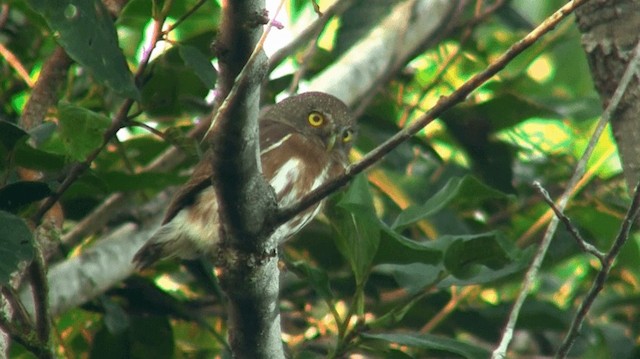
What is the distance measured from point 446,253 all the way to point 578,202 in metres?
1.30

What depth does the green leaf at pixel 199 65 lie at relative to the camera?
293 centimetres

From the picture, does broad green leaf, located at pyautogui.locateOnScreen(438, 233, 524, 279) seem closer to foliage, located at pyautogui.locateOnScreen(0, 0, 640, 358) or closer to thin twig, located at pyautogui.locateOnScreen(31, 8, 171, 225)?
foliage, located at pyautogui.locateOnScreen(0, 0, 640, 358)

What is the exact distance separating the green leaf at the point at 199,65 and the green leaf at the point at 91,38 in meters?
0.33

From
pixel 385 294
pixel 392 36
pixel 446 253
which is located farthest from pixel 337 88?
pixel 446 253

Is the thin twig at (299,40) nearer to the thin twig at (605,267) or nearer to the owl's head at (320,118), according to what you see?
the owl's head at (320,118)

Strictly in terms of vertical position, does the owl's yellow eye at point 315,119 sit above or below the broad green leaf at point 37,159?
above

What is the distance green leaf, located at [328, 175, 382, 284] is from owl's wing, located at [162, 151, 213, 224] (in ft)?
2.04

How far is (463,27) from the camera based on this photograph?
4.66 meters

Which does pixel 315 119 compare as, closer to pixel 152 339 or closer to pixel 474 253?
pixel 152 339

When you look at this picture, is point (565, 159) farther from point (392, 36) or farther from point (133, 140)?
point (133, 140)

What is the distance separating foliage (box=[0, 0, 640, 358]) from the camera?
2939 mm

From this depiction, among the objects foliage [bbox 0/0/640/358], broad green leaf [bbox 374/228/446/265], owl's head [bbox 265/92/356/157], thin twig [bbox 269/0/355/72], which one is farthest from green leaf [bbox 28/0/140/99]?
owl's head [bbox 265/92/356/157]

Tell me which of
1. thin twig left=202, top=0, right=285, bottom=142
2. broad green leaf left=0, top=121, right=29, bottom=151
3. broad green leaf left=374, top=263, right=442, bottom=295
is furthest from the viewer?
broad green leaf left=374, top=263, right=442, bottom=295

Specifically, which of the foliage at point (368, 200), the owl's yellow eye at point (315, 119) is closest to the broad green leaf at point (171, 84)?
the foliage at point (368, 200)
